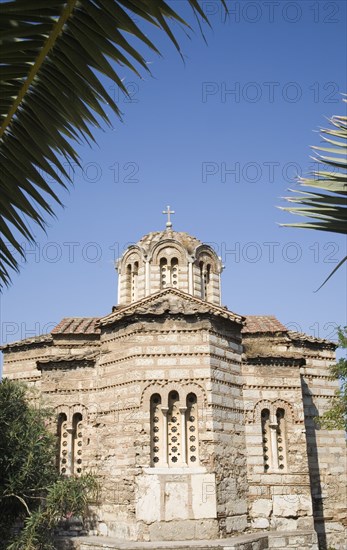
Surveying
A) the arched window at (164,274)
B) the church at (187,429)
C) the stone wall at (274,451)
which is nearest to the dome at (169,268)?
the arched window at (164,274)

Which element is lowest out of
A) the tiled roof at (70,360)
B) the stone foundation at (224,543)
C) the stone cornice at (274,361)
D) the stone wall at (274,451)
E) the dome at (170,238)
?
the stone foundation at (224,543)

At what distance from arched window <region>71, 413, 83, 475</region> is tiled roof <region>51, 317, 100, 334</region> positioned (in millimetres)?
3435

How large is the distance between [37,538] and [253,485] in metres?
4.98

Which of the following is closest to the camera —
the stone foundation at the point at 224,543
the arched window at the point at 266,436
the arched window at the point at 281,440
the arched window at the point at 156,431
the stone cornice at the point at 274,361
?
the stone foundation at the point at 224,543

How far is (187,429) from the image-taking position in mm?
12523

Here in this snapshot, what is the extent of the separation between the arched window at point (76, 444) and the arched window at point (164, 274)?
573 centimetres

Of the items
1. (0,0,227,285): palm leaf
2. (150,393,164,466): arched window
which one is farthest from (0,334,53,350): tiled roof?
(0,0,227,285): palm leaf

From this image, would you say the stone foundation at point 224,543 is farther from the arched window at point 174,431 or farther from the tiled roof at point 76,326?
the tiled roof at point 76,326

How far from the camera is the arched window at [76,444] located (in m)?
13.9

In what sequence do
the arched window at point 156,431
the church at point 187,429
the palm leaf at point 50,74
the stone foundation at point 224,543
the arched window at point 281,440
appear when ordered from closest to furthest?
the palm leaf at point 50,74 < the stone foundation at point 224,543 < the church at point 187,429 < the arched window at point 156,431 < the arched window at point 281,440

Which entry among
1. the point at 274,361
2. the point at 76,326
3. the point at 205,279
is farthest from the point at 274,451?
the point at 76,326

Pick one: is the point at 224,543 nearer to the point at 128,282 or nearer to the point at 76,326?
the point at 76,326

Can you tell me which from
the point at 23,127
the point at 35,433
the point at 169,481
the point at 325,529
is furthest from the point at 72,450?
the point at 23,127

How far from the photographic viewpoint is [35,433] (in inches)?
471
